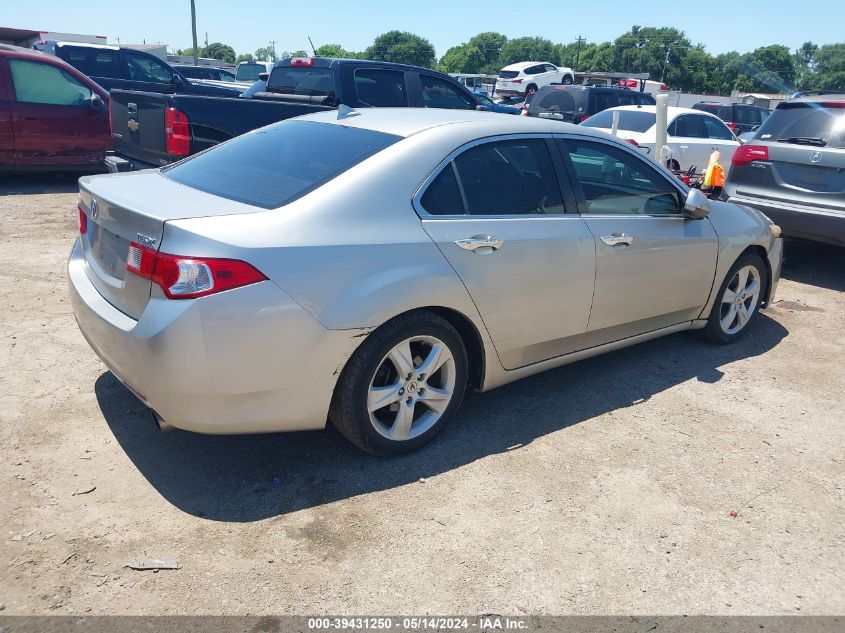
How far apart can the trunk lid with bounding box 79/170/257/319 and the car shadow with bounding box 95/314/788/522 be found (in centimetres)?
78

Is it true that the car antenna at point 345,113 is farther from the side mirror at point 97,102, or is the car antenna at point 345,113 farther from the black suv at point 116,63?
the black suv at point 116,63

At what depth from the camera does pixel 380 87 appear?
859 centimetres

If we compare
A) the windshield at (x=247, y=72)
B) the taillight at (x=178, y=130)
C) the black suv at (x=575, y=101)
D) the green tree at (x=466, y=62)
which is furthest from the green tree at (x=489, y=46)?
the taillight at (x=178, y=130)

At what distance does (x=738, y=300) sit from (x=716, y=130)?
344 inches

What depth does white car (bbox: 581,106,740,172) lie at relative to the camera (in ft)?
38.1

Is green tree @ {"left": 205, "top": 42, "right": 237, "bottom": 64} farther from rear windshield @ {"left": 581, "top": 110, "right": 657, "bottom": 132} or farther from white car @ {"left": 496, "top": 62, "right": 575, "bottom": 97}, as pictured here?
rear windshield @ {"left": 581, "top": 110, "right": 657, "bottom": 132}

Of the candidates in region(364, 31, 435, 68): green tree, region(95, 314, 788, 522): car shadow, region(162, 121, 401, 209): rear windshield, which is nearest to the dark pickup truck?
region(162, 121, 401, 209): rear windshield

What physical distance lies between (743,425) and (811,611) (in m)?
1.55

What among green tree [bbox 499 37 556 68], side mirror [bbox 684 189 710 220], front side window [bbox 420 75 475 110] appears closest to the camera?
side mirror [bbox 684 189 710 220]

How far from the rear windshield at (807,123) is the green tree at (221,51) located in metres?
132

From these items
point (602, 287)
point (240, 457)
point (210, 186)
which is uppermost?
point (210, 186)

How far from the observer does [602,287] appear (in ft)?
13.4

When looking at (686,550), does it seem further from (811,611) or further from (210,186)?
(210,186)

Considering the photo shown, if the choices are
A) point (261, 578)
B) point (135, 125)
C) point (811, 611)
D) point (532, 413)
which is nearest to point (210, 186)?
point (261, 578)
